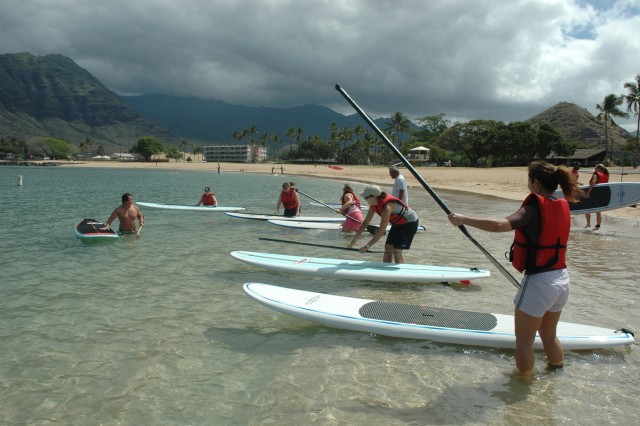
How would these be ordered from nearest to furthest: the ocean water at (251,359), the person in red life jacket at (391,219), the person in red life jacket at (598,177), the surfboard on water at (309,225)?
the ocean water at (251,359) → the person in red life jacket at (391,219) → the person in red life jacket at (598,177) → the surfboard on water at (309,225)

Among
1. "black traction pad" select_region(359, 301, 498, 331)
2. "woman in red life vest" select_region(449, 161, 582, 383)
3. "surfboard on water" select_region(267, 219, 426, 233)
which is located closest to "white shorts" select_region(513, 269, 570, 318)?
"woman in red life vest" select_region(449, 161, 582, 383)

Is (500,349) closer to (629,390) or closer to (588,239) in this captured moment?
(629,390)

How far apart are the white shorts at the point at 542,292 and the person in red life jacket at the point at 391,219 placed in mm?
3202

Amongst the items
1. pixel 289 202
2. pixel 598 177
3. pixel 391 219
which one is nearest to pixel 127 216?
pixel 289 202

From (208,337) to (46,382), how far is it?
1751 mm

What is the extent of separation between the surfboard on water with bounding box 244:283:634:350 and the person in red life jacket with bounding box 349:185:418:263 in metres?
1.61

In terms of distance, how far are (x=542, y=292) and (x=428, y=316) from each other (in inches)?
78.9

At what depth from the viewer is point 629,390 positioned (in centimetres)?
414

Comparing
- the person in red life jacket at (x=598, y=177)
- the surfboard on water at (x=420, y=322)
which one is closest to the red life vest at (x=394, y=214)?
the surfboard on water at (x=420, y=322)

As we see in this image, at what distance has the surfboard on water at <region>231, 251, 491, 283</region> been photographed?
23.2 ft

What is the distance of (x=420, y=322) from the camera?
5.11 meters

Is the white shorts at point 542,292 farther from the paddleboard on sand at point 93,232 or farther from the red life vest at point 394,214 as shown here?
the paddleboard on sand at point 93,232

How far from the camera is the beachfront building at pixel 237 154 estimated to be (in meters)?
165

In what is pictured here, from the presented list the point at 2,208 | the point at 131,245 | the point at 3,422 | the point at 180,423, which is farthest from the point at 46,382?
the point at 2,208
